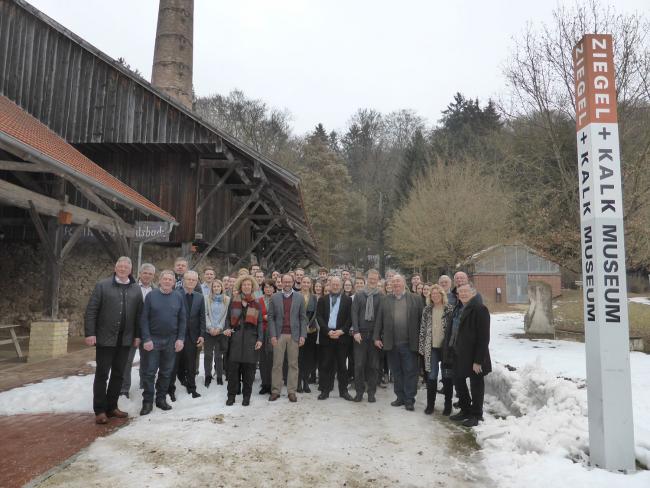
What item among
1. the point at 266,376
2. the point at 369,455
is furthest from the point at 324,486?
the point at 266,376

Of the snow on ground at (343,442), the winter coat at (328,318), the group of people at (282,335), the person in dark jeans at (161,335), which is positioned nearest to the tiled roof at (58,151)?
the group of people at (282,335)

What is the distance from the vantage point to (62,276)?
42.5ft

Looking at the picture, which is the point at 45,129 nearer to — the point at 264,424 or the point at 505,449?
the point at 264,424

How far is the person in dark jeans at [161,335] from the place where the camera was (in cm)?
534

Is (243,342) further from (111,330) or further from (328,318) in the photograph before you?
(111,330)

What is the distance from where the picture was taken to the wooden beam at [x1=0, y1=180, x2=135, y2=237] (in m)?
7.70

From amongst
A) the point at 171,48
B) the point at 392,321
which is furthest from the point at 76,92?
the point at 392,321

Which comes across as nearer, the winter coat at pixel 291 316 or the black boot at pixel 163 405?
the black boot at pixel 163 405

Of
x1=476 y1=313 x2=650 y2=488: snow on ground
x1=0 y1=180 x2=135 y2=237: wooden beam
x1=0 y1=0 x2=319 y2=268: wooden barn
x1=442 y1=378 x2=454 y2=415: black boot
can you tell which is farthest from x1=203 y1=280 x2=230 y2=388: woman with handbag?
x1=0 y1=0 x2=319 y2=268: wooden barn

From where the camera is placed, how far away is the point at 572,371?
6.55 metres

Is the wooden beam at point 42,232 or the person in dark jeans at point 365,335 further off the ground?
the wooden beam at point 42,232

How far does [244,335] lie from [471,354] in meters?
2.80

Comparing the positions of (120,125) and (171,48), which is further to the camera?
(171,48)

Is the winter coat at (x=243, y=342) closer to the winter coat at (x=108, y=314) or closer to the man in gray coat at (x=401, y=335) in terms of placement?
the winter coat at (x=108, y=314)
